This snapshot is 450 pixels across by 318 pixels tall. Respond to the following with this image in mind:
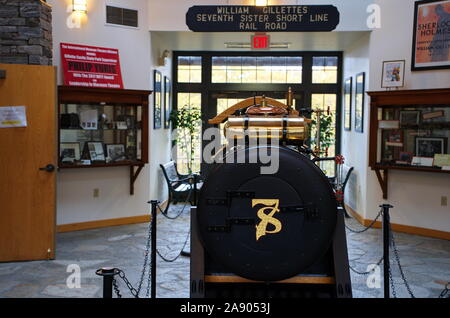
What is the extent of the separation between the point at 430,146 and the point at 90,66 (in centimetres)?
484

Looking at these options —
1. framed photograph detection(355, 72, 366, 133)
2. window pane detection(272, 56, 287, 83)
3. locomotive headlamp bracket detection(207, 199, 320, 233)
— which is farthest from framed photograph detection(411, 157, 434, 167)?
locomotive headlamp bracket detection(207, 199, 320, 233)

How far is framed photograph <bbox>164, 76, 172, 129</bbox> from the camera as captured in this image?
9602 millimetres

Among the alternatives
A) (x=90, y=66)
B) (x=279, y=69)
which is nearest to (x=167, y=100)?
(x=279, y=69)

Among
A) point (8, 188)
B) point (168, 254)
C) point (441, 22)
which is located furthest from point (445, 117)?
point (8, 188)

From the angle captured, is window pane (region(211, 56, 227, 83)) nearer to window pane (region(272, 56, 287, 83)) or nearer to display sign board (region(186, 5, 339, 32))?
window pane (region(272, 56, 287, 83))

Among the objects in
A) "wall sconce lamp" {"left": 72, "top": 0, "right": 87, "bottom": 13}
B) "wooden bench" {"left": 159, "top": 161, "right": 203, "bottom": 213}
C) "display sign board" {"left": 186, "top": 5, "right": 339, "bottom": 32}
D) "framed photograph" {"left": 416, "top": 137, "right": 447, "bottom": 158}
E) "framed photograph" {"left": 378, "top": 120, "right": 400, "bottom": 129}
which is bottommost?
"wooden bench" {"left": 159, "top": 161, "right": 203, "bottom": 213}

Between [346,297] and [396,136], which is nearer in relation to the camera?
[346,297]

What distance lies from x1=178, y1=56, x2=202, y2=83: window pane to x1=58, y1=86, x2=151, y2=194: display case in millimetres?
2814

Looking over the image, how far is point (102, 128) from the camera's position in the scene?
756 centimetres

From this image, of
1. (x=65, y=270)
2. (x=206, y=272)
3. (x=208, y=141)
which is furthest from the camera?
(x=208, y=141)

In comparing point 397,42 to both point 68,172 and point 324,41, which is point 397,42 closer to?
point 324,41

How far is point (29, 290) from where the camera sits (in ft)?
15.7

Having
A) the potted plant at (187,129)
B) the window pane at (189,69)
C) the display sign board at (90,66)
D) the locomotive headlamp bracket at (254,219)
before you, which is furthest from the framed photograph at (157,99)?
the locomotive headlamp bracket at (254,219)

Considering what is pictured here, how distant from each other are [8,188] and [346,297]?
4026 millimetres
